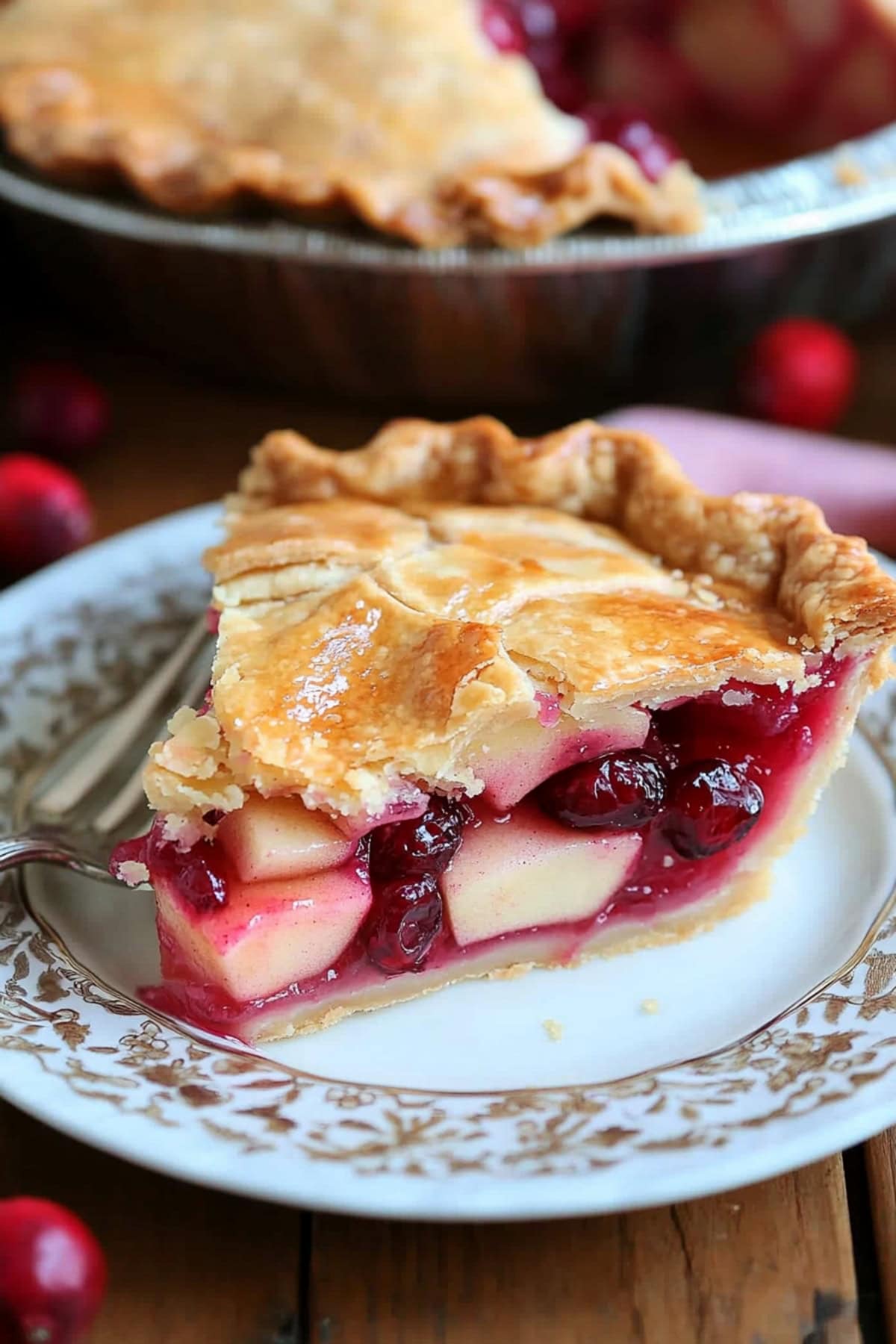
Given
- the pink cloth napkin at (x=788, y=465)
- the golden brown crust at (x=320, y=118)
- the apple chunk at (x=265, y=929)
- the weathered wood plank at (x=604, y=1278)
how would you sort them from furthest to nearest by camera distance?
the golden brown crust at (x=320, y=118)
the pink cloth napkin at (x=788, y=465)
the apple chunk at (x=265, y=929)
the weathered wood plank at (x=604, y=1278)

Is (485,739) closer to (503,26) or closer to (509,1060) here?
(509,1060)

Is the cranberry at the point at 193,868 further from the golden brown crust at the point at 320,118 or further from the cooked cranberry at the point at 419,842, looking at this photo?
the golden brown crust at the point at 320,118

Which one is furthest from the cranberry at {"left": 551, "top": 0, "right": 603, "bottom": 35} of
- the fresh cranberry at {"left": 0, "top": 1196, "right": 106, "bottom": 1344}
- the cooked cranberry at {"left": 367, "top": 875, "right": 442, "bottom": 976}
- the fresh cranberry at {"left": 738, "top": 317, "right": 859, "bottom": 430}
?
the fresh cranberry at {"left": 0, "top": 1196, "right": 106, "bottom": 1344}

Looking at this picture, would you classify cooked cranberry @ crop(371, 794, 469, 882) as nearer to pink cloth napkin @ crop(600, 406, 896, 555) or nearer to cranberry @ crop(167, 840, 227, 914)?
cranberry @ crop(167, 840, 227, 914)

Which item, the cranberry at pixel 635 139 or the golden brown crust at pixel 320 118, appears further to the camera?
the cranberry at pixel 635 139

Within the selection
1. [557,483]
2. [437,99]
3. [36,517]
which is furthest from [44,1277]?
[437,99]

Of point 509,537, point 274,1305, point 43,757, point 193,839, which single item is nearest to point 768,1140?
point 274,1305

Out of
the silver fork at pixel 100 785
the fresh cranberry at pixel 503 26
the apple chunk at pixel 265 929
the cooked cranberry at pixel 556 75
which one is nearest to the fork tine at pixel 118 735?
the silver fork at pixel 100 785
